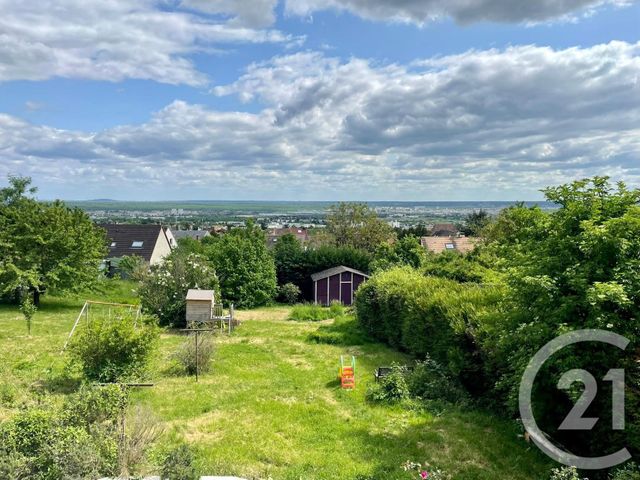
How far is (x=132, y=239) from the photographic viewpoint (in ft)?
138

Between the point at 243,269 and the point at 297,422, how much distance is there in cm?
1866

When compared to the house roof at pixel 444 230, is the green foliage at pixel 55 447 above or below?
above

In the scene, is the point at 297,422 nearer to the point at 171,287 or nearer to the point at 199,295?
the point at 199,295

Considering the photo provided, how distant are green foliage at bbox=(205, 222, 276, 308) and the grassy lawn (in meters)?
12.3

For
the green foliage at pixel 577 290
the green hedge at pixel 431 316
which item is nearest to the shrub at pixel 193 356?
the green hedge at pixel 431 316

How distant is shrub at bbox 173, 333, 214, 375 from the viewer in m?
11.5

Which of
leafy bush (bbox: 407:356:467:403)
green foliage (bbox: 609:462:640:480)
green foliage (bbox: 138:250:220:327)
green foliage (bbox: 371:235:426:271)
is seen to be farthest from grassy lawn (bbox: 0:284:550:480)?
green foliage (bbox: 371:235:426:271)

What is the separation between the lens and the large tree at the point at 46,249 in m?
21.3

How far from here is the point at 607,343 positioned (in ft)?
18.6

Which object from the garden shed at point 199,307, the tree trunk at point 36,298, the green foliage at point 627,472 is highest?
the green foliage at point 627,472

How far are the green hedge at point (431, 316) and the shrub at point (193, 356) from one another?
557cm

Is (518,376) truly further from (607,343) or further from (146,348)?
(146,348)

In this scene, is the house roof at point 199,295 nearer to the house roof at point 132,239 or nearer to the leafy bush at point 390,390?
the leafy bush at point 390,390

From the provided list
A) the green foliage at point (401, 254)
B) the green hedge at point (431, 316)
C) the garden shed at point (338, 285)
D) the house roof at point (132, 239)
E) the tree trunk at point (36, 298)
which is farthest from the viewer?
the house roof at point (132, 239)
